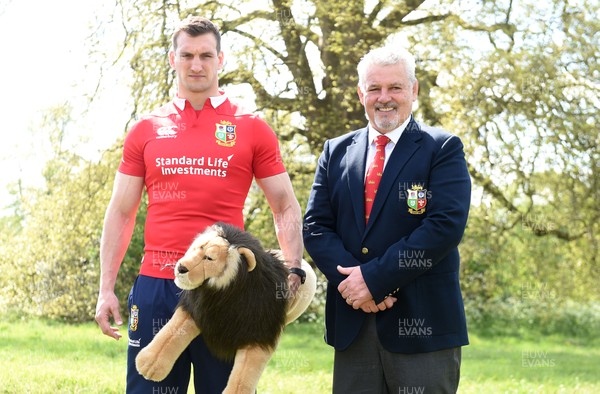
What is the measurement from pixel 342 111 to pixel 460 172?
8.83 meters

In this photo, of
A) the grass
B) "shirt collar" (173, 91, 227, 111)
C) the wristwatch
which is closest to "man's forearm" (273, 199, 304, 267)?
the wristwatch

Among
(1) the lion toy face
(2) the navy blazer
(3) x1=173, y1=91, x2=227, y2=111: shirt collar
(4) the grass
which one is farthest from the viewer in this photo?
(4) the grass

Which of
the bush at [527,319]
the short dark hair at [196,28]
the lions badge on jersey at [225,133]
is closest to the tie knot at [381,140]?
the lions badge on jersey at [225,133]

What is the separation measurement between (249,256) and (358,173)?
776mm

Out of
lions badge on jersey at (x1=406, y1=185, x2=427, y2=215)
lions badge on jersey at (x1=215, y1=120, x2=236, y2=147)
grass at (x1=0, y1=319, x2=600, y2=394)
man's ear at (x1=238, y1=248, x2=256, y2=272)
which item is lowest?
grass at (x1=0, y1=319, x2=600, y2=394)

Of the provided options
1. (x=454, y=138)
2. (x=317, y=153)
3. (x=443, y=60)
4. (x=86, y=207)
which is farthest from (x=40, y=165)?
(x=454, y=138)

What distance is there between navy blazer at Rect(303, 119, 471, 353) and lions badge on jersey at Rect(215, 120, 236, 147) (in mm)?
574

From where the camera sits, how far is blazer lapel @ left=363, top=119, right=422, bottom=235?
3543 mm

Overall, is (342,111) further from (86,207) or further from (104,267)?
(104,267)

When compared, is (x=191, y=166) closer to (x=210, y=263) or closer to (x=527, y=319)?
(x=210, y=263)

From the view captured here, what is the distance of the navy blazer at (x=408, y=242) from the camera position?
338 cm

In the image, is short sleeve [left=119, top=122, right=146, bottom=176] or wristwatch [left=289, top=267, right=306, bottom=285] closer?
wristwatch [left=289, top=267, right=306, bottom=285]

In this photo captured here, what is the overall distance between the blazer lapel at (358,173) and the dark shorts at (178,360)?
94 cm

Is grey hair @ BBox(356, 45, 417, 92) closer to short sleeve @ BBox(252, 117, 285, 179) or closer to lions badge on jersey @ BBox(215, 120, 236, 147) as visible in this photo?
short sleeve @ BBox(252, 117, 285, 179)
